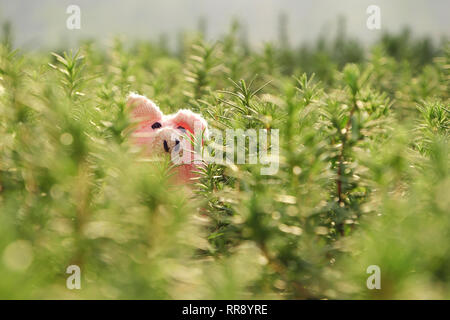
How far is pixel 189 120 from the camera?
2.17 ft

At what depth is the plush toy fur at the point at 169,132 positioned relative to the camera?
0.61 meters

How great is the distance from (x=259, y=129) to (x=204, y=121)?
0.65 ft

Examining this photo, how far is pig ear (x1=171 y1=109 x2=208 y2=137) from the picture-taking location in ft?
2.10

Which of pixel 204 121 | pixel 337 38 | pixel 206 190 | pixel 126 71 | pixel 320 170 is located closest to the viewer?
pixel 320 170

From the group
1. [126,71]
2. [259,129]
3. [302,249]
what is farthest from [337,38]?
[302,249]

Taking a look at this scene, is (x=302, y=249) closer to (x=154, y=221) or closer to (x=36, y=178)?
(x=154, y=221)

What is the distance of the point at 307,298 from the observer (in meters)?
0.35
